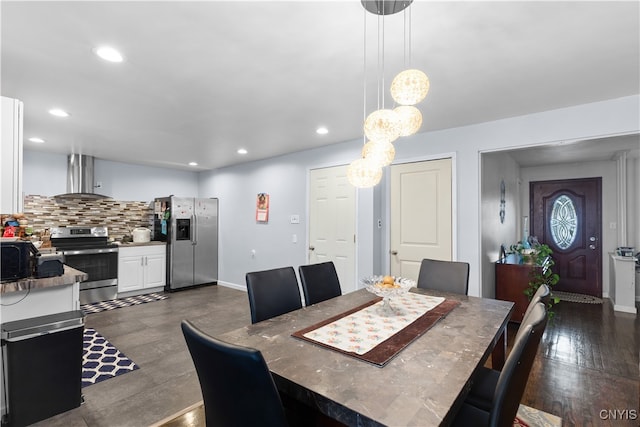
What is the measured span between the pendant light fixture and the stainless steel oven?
4686 millimetres

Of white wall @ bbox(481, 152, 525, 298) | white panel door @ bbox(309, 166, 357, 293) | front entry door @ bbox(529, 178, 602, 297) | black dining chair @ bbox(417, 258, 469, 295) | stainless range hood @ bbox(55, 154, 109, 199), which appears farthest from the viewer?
front entry door @ bbox(529, 178, 602, 297)

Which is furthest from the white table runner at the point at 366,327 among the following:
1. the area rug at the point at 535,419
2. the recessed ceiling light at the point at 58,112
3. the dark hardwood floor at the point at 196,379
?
the recessed ceiling light at the point at 58,112

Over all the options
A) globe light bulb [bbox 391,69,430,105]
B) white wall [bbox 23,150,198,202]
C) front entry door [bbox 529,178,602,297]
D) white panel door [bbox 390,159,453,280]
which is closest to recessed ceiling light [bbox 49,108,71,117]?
white wall [bbox 23,150,198,202]

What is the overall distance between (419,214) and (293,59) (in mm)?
2423

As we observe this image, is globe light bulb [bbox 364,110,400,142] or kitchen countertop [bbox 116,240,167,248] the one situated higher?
globe light bulb [bbox 364,110,400,142]

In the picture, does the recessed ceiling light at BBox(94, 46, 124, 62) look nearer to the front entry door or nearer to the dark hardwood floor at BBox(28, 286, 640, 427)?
the dark hardwood floor at BBox(28, 286, 640, 427)

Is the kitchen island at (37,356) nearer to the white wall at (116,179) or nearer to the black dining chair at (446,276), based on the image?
the black dining chair at (446,276)

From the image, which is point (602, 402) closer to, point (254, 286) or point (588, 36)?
point (588, 36)

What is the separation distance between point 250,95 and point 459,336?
7.82 ft

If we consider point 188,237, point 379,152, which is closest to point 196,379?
point 379,152

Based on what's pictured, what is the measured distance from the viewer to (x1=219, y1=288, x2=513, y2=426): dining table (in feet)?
3.01

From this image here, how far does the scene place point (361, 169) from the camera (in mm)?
1926

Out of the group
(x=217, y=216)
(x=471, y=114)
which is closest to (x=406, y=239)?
(x=471, y=114)

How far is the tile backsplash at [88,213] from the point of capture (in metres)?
4.85
